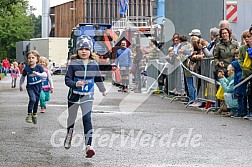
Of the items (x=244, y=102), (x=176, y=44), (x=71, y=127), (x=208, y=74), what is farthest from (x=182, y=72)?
(x=71, y=127)

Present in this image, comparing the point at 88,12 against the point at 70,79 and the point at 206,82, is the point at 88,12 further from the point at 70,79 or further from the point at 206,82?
the point at 70,79

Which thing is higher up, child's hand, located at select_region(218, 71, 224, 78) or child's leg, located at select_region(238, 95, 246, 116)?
child's hand, located at select_region(218, 71, 224, 78)

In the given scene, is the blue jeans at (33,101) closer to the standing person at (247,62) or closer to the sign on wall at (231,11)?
the standing person at (247,62)

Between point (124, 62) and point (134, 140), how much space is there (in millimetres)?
14857

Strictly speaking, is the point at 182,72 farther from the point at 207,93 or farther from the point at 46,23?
the point at 46,23

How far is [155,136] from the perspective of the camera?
1094 centimetres

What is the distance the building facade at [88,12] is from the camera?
11219 centimetres

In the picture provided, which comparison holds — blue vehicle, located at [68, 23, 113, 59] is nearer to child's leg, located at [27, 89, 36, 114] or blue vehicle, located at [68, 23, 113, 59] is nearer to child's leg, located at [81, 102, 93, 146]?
child's leg, located at [27, 89, 36, 114]

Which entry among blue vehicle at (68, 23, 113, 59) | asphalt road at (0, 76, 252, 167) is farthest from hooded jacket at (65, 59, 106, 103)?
blue vehicle at (68, 23, 113, 59)

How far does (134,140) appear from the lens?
410 inches

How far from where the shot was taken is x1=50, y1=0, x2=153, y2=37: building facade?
112188 mm

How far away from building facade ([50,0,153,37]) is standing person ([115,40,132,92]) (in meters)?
84.5

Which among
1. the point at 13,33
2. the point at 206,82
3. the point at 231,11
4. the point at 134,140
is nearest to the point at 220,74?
the point at 206,82

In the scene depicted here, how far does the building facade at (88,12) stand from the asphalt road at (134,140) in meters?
96.0
